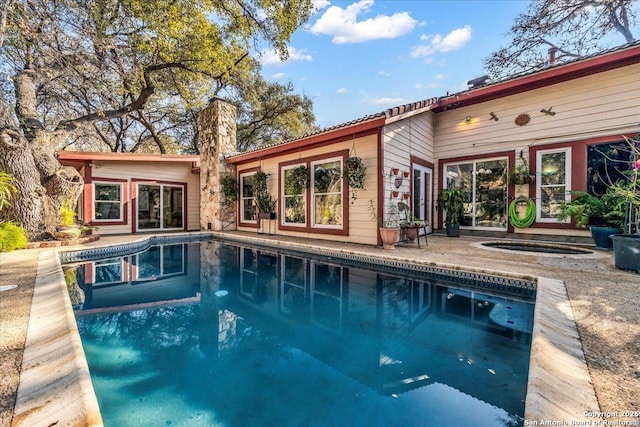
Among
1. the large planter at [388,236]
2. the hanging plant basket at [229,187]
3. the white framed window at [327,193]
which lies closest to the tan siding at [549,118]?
the white framed window at [327,193]

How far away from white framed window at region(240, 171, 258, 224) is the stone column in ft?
1.61

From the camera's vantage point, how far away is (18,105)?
6805 mm

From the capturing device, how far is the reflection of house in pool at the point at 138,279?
3.92 meters

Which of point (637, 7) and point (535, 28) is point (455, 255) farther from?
point (637, 7)

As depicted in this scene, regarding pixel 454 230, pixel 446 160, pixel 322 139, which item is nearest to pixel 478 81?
pixel 446 160

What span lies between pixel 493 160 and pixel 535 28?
20.1 feet

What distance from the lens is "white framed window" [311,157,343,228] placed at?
7254 mm

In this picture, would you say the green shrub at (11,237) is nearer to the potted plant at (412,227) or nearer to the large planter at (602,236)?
the potted plant at (412,227)

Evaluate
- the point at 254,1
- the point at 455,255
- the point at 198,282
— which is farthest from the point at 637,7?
the point at 198,282

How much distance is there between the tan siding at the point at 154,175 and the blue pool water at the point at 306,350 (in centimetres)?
636

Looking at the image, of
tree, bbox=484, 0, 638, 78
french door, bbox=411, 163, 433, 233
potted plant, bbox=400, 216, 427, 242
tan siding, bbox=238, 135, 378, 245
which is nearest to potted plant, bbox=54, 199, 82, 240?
tan siding, bbox=238, 135, 378, 245

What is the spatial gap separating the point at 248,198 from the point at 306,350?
8.18 metres

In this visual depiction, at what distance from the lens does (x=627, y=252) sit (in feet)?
12.5

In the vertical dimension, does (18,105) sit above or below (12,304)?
above
